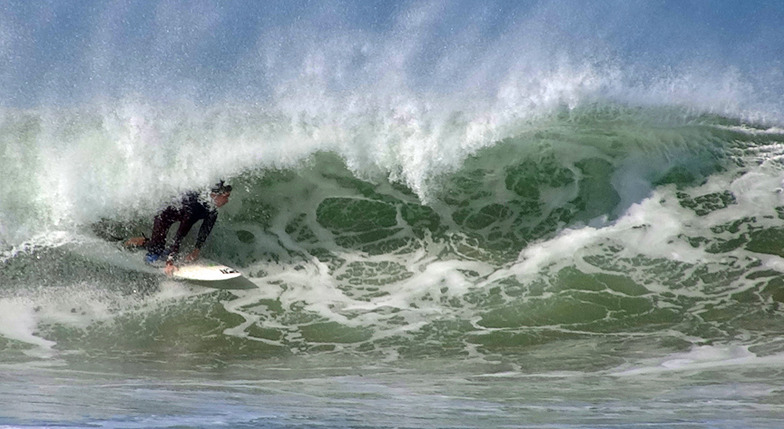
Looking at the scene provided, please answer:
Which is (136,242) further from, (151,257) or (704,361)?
(704,361)

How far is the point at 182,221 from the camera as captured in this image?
30.0ft

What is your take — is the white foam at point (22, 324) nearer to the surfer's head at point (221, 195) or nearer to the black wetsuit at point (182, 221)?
the black wetsuit at point (182, 221)

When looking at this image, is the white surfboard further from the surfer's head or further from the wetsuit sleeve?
the surfer's head

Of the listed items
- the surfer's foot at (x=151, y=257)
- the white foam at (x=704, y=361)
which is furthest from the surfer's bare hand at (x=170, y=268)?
the white foam at (x=704, y=361)

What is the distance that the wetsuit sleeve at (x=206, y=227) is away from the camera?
8984 mm

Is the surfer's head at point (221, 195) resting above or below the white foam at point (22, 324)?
above

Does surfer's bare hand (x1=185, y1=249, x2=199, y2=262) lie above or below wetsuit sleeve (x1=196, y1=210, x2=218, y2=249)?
below

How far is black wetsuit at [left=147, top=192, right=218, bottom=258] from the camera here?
896cm

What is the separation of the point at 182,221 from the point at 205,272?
57cm

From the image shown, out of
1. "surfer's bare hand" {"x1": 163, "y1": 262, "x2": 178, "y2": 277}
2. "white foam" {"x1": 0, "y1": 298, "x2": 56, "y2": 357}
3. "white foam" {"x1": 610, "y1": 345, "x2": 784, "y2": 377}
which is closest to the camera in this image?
"white foam" {"x1": 610, "y1": 345, "x2": 784, "y2": 377}

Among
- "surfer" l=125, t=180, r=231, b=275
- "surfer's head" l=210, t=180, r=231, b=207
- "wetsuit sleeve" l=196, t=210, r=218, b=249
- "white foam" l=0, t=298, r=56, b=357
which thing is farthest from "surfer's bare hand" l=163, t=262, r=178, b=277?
"white foam" l=0, t=298, r=56, b=357

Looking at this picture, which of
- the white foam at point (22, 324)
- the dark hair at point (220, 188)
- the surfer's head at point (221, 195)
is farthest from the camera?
the dark hair at point (220, 188)

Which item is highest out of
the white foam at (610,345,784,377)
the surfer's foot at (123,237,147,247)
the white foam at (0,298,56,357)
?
the surfer's foot at (123,237,147,247)

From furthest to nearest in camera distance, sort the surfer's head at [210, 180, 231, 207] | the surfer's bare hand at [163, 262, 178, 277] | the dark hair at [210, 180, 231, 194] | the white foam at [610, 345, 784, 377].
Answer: the dark hair at [210, 180, 231, 194] < the surfer's head at [210, 180, 231, 207] < the surfer's bare hand at [163, 262, 178, 277] < the white foam at [610, 345, 784, 377]
